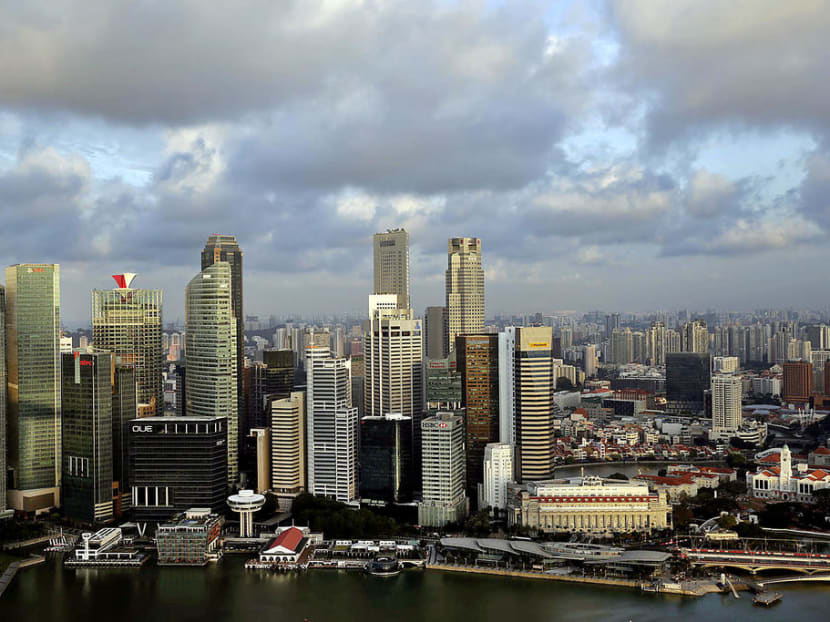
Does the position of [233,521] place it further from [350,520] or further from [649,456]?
[649,456]

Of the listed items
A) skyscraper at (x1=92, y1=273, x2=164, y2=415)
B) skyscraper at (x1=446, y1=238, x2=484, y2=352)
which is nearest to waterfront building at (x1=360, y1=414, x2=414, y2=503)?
skyscraper at (x1=92, y1=273, x2=164, y2=415)

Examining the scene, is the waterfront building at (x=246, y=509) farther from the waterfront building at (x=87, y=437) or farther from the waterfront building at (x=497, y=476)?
the waterfront building at (x=497, y=476)

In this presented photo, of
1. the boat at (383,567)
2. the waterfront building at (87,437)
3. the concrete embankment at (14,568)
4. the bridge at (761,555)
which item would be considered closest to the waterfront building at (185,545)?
the concrete embankment at (14,568)

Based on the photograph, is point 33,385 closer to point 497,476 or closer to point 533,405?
point 497,476

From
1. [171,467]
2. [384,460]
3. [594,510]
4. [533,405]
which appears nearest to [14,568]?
[171,467]

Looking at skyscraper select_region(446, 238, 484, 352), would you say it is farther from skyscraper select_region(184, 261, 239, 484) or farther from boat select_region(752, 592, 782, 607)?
boat select_region(752, 592, 782, 607)
